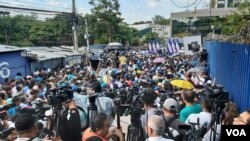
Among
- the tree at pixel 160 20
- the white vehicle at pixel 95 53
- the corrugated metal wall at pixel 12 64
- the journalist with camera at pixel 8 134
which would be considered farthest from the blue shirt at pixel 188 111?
the tree at pixel 160 20

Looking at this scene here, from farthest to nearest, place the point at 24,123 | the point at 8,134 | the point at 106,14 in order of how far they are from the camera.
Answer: the point at 106,14, the point at 8,134, the point at 24,123

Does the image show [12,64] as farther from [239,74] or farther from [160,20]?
[160,20]

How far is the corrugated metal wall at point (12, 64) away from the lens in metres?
19.7

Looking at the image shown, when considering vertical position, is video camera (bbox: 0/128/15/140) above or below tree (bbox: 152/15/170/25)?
below

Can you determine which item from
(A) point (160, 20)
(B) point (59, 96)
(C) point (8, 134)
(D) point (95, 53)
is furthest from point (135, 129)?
(A) point (160, 20)

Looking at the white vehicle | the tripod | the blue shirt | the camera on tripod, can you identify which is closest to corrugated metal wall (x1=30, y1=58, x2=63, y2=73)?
the white vehicle

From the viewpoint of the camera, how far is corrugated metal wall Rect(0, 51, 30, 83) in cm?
1968

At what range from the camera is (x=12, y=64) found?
20.9 metres

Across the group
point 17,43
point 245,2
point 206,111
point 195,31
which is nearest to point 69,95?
point 206,111

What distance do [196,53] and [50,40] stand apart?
49.5m

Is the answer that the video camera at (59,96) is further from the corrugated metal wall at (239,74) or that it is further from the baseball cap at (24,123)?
the corrugated metal wall at (239,74)

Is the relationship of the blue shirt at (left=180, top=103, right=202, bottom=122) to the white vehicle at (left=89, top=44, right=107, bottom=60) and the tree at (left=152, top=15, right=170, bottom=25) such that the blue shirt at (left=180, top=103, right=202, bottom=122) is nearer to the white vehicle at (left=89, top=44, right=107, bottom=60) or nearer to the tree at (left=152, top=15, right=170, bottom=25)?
the white vehicle at (left=89, top=44, right=107, bottom=60)

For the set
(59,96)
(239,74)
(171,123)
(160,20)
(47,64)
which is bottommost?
(47,64)

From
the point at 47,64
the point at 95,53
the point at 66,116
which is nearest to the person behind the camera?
the point at 66,116
